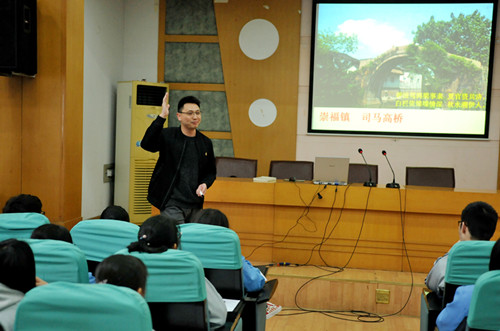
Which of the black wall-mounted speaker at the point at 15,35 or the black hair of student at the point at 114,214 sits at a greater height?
the black wall-mounted speaker at the point at 15,35

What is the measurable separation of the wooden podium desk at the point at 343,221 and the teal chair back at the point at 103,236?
77.9 inches

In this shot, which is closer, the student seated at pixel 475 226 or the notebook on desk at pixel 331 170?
the student seated at pixel 475 226

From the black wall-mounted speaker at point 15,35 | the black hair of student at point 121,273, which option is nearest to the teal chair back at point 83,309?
the black hair of student at point 121,273

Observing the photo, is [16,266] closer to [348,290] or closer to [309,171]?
[348,290]

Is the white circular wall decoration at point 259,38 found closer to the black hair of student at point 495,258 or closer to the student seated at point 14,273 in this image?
the black hair of student at point 495,258

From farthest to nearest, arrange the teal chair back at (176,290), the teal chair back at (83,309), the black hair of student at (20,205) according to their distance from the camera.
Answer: the black hair of student at (20,205)
the teal chair back at (176,290)
the teal chair back at (83,309)

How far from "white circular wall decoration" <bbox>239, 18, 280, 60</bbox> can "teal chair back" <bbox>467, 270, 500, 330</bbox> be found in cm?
548

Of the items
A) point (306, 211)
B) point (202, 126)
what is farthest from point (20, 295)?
point (202, 126)

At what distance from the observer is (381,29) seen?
Answer: 6531 millimetres

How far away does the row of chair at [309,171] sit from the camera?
528cm

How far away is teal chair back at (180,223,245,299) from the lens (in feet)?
7.68

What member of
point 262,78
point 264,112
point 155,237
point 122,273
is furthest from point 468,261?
point 262,78

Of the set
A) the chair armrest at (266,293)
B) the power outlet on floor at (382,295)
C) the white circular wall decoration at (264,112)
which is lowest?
the power outlet on floor at (382,295)

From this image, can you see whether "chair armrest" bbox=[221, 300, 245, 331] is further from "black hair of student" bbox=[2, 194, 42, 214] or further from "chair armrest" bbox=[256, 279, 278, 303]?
"black hair of student" bbox=[2, 194, 42, 214]
